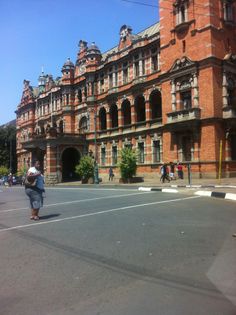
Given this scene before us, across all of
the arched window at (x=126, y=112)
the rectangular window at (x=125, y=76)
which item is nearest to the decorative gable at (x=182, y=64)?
the rectangular window at (x=125, y=76)

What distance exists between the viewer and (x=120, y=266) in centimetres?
608

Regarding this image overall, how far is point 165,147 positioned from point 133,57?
1234 centimetres

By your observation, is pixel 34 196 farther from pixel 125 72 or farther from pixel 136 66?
pixel 125 72

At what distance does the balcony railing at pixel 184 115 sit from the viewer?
31391 mm

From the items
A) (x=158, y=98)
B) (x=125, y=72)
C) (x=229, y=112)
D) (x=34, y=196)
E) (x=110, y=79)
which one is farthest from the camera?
(x=110, y=79)

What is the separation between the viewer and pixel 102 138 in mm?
46719

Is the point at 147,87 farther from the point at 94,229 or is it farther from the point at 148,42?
the point at 94,229

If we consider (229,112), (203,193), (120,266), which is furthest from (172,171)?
(120,266)

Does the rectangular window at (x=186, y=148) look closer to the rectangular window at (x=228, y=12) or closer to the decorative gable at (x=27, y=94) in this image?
the rectangular window at (x=228, y=12)

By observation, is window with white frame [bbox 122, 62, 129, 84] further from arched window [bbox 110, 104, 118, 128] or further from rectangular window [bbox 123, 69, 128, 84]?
arched window [bbox 110, 104, 118, 128]

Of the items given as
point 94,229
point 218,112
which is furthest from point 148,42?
point 94,229

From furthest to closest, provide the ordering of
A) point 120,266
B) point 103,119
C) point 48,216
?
point 103,119, point 48,216, point 120,266

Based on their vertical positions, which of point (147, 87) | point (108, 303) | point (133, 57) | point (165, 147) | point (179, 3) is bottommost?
point (108, 303)

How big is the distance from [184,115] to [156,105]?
754 centimetres
